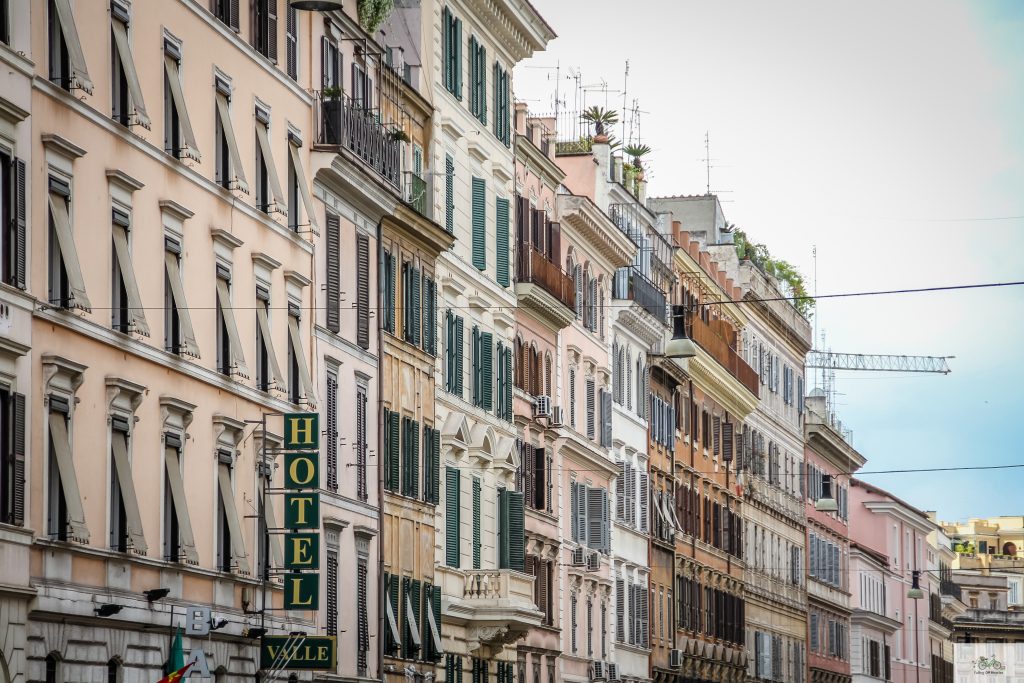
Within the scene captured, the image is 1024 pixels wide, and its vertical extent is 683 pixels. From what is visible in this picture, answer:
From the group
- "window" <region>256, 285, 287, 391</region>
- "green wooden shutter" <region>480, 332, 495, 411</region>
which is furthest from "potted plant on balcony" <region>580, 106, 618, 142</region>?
"window" <region>256, 285, 287, 391</region>

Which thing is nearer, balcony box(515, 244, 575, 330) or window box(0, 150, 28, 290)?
window box(0, 150, 28, 290)

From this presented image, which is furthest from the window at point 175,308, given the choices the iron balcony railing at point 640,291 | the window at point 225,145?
the iron balcony railing at point 640,291

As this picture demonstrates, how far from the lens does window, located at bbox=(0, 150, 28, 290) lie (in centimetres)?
3141

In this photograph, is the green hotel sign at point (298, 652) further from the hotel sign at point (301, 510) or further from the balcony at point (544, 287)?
the balcony at point (544, 287)

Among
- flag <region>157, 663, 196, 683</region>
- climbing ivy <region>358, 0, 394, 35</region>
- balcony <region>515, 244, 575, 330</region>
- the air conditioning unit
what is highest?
climbing ivy <region>358, 0, 394, 35</region>

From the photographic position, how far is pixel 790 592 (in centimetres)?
10475

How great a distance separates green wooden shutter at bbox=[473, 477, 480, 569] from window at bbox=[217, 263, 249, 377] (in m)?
17.3

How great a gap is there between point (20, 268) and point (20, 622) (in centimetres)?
466

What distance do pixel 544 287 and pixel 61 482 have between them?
106ft

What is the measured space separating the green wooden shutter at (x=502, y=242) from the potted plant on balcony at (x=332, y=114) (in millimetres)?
14528

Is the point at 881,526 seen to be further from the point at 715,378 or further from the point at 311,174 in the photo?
the point at 311,174

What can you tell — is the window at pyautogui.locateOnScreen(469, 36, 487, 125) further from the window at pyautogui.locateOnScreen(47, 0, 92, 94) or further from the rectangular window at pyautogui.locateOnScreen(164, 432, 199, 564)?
the window at pyautogui.locateOnScreen(47, 0, 92, 94)

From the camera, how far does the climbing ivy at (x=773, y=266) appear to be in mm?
100312

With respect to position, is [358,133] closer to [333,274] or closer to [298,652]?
[333,274]
